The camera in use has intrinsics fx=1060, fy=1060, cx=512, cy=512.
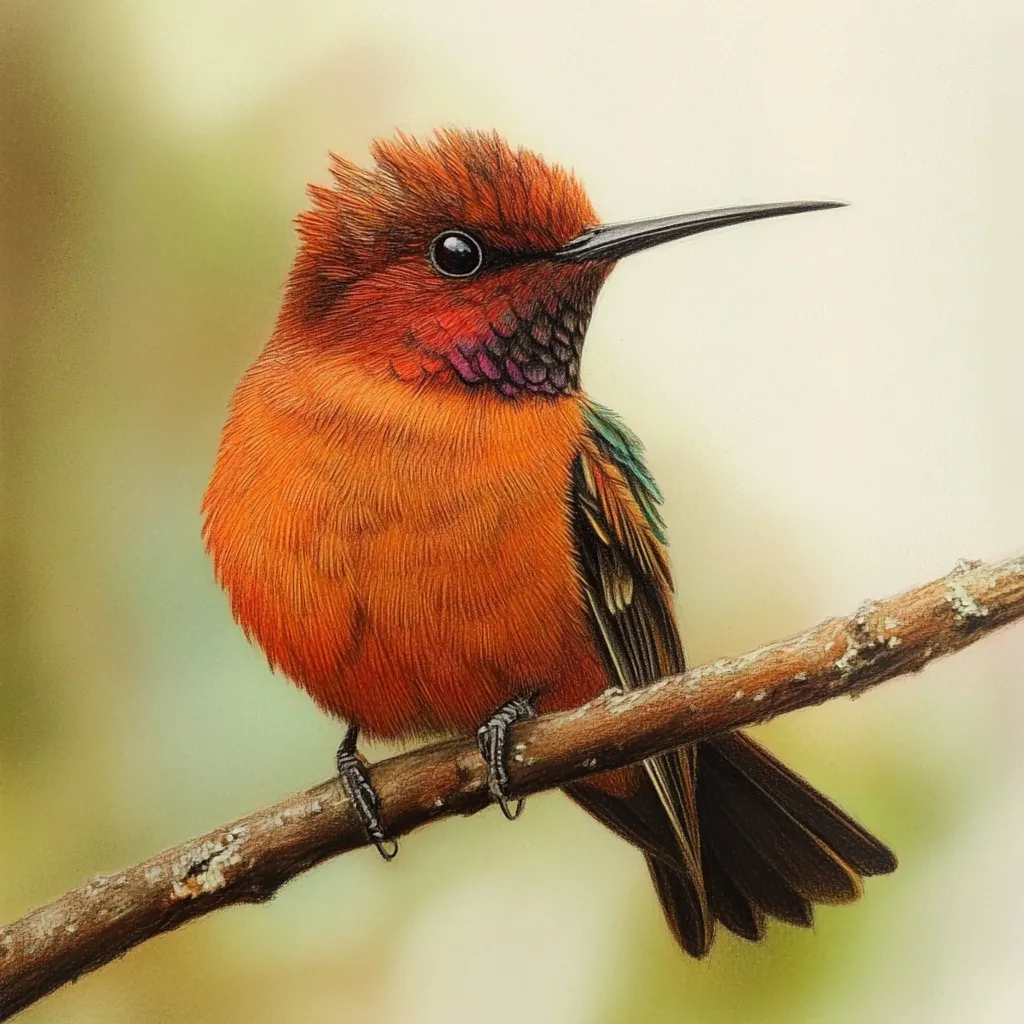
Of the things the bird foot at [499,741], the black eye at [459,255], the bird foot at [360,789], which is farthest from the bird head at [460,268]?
the bird foot at [360,789]

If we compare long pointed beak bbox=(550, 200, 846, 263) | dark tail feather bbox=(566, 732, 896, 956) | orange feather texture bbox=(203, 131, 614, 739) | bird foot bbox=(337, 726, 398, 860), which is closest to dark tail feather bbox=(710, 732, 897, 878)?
dark tail feather bbox=(566, 732, 896, 956)

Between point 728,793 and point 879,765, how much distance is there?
0.23 metres

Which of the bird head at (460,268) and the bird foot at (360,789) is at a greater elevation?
the bird head at (460,268)

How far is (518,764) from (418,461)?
1.38 ft

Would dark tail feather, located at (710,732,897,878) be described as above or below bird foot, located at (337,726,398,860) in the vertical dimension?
below

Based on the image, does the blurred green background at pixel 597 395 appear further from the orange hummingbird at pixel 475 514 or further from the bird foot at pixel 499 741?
the bird foot at pixel 499 741

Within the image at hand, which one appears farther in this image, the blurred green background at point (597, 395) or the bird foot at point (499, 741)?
the blurred green background at point (597, 395)

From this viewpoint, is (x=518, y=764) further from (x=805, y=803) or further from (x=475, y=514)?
(x=805, y=803)

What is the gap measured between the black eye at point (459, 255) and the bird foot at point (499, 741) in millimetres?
597

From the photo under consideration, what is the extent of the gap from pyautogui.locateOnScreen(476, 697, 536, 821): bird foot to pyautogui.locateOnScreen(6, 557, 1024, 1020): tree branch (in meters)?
0.01

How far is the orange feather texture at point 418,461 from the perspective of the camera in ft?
4.62

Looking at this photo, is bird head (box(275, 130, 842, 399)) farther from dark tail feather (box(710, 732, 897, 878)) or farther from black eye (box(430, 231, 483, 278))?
dark tail feather (box(710, 732, 897, 878))

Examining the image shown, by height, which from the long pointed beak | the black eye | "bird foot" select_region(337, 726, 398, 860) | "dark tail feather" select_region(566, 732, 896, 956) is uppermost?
the black eye

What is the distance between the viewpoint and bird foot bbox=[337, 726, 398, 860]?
1.44m
